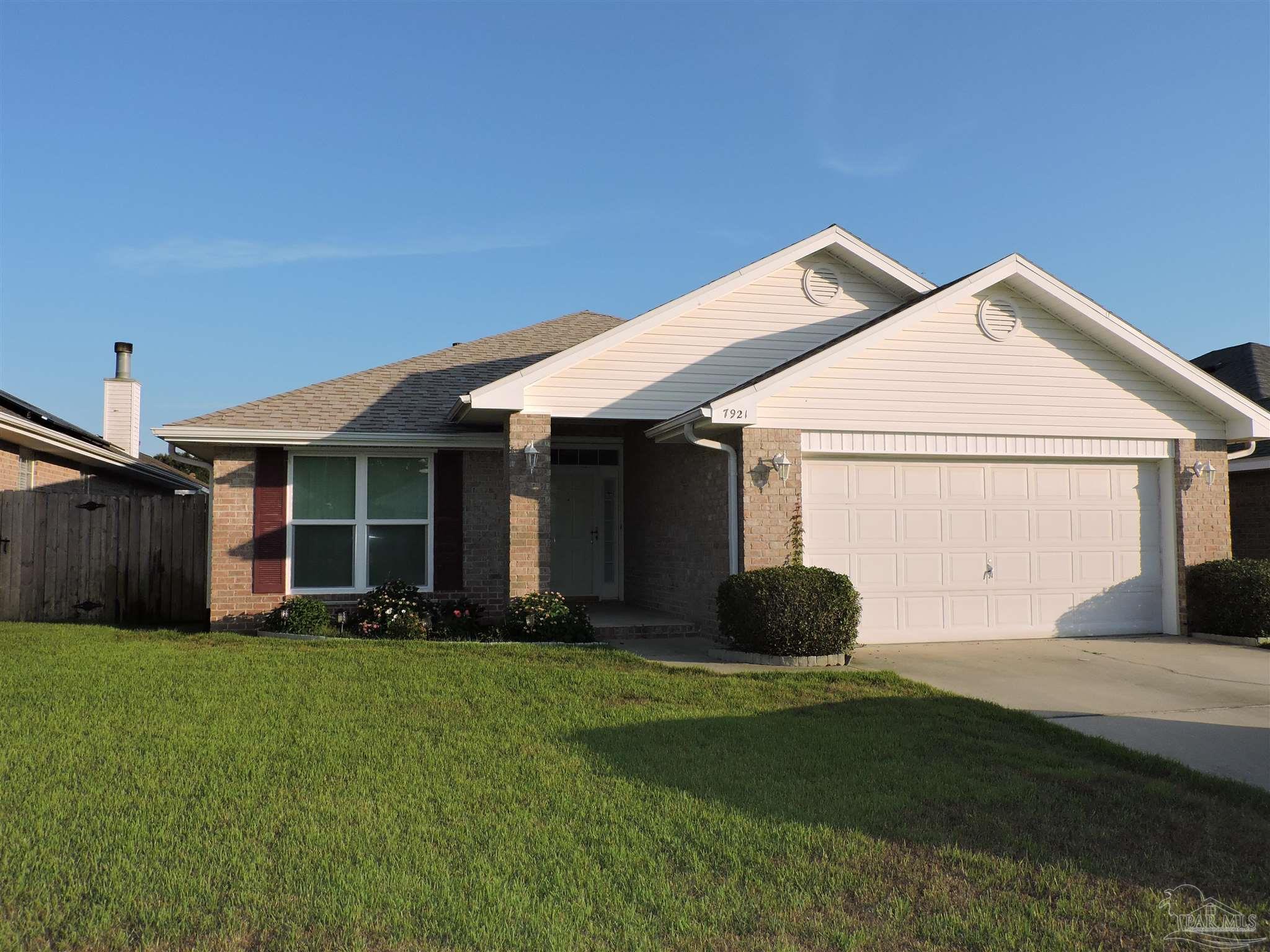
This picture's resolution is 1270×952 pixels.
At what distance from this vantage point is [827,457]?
37.6 ft

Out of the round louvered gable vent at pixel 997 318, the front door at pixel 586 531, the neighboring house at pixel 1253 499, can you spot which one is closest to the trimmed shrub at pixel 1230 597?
the neighboring house at pixel 1253 499

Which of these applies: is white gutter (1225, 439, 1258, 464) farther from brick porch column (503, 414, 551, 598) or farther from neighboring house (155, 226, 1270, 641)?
brick porch column (503, 414, 551, 598)

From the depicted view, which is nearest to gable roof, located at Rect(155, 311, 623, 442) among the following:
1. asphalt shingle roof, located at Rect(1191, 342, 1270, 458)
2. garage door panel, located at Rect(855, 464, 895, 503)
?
garage door panel, located at Rect(855, 464, 895, 503)

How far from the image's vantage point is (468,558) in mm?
12914

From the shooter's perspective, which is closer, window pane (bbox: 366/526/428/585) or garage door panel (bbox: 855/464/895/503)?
garage door panel (bbox: 855/464/895/503)

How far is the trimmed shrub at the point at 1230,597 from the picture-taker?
11523 millimetres

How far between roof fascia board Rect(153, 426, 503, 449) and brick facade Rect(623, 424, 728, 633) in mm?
2733

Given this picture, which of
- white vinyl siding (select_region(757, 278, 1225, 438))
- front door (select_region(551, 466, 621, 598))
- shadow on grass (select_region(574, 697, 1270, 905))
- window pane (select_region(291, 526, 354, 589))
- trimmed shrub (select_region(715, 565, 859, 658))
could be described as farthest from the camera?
front door (select_region(551, 466, 621, 598))

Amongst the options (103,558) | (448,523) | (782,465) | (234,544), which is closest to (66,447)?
(103,558)

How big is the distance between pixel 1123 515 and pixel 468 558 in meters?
9.38

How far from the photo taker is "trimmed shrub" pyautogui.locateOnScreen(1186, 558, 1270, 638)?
1152 centimetres

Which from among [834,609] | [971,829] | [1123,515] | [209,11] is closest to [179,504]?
[209,11]

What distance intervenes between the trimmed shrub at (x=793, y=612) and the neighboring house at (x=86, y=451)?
10.9m

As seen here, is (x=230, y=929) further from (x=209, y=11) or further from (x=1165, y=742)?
(x=209, y=11)
